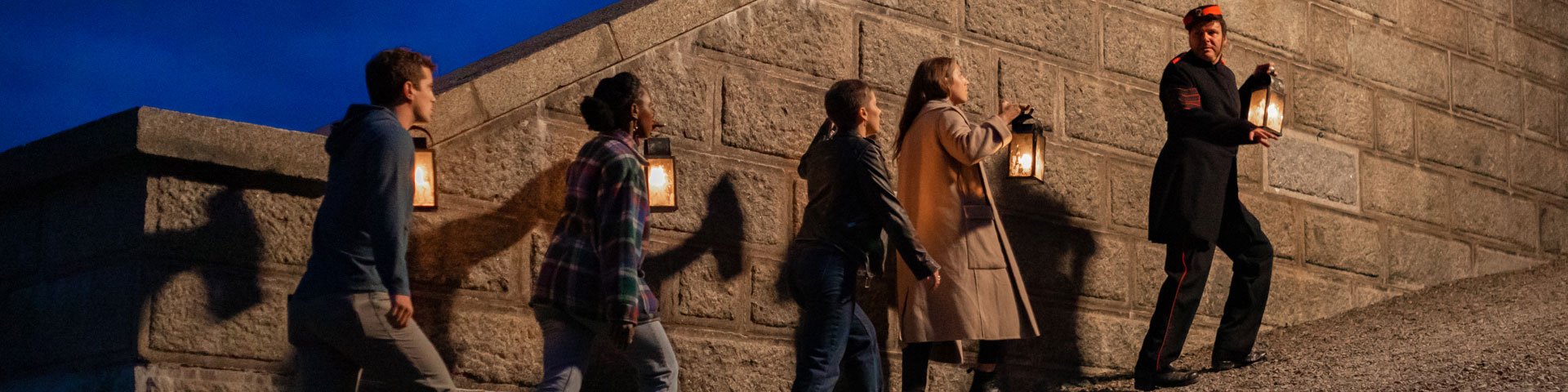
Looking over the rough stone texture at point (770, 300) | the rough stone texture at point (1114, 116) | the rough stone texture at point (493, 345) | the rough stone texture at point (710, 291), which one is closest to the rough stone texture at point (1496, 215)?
the rough stone texture at point (1114, 116)

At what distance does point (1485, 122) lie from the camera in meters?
8.41

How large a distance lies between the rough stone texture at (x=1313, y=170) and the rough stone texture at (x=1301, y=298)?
0.46 meters

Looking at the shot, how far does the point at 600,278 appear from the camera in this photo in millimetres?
4047

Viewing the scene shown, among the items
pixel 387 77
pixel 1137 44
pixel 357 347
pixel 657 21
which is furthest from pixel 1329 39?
pixel 357 347

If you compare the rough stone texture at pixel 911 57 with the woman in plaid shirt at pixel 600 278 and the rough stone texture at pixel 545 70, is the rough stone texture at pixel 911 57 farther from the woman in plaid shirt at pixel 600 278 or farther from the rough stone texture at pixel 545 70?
the woman in plaid shirt at pixel 600 278

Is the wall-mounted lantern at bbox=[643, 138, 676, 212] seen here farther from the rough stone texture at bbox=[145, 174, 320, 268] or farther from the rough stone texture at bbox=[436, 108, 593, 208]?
the rough stone texture at bbox=[145, 174, 320, 268]

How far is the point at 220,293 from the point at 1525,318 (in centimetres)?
528

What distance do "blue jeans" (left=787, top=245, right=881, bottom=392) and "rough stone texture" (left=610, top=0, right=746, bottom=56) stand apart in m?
1.12

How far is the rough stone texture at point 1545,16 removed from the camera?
29.1 feet

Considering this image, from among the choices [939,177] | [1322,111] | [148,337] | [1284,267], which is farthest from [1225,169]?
[148,337]

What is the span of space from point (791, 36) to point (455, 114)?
1586mm

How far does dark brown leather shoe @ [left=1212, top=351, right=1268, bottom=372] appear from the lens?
5.80m

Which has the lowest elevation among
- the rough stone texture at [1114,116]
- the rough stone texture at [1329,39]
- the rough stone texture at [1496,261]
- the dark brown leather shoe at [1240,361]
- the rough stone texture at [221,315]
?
the dark brown leather shoe at [1240,361]

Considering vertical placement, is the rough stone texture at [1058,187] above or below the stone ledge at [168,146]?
above
